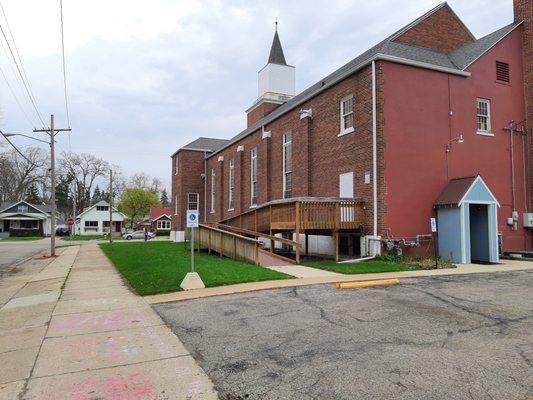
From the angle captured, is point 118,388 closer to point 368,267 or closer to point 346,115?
point 368,267

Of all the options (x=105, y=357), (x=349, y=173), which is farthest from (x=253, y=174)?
(x=105, y=357)

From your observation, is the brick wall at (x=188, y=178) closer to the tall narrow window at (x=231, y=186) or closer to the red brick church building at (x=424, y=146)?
the tall narrow window at (x=231, y=186)

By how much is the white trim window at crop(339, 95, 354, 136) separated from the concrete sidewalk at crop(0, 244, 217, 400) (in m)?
12.1

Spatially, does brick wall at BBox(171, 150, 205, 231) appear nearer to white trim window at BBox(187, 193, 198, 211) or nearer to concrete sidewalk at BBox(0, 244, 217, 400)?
white trim window at BBox(187, 193, 198, 211)

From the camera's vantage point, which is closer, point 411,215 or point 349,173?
point 411,215

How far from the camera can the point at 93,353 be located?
19.0 ft

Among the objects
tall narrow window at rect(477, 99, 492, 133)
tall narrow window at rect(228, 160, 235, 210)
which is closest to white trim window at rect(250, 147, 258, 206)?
tall narrow window at rect(228, 160, 235, 210)

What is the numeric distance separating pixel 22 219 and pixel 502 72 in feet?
233

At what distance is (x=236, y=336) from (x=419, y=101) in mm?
14210

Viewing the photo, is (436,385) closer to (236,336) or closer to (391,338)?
(391,338)

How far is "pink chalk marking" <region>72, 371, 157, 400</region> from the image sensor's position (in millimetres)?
4320

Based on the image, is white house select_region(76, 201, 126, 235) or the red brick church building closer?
the red brick church building

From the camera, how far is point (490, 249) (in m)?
17.1

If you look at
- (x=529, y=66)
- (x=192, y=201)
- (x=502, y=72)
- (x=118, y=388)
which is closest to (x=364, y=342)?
(x=118, y=388)
